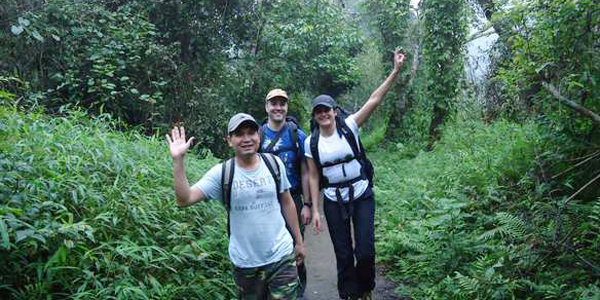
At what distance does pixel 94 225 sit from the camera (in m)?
4.11

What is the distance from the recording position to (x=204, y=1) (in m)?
11.1

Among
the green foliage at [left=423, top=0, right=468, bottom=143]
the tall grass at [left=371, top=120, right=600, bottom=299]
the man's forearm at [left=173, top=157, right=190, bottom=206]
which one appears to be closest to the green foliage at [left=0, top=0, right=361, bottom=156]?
the green foliage at [left=423, top=0, right=468, bottom=143]

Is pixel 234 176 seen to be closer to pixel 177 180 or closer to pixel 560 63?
pixel 177 180

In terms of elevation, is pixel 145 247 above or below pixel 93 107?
below

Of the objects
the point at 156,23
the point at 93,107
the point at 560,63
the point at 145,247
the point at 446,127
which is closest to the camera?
the point at 145,247

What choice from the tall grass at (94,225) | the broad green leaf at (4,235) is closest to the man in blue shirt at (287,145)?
the tall grass at (94,225)

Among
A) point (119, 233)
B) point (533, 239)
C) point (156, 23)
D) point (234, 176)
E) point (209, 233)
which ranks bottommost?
point (533, 239)

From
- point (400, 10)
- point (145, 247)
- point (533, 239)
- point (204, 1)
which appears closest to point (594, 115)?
point (533, 239)

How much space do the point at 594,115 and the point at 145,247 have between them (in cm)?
434

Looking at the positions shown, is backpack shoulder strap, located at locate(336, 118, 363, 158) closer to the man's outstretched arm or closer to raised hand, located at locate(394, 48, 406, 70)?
raised hand, located at locate(394, 48, 406, 70)

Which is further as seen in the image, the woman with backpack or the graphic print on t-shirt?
the woman with backpack

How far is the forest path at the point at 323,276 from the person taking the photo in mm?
5285

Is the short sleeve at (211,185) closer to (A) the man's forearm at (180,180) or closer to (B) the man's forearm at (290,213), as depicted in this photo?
(A) the man's forearm at (180,180)

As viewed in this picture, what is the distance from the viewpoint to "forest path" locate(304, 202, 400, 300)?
529 centimetres
